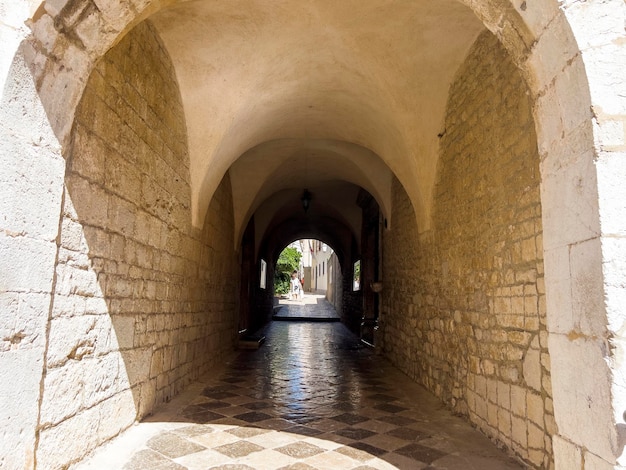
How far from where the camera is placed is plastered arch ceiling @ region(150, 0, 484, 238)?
3.99 m

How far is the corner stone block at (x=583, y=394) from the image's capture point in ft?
4.79

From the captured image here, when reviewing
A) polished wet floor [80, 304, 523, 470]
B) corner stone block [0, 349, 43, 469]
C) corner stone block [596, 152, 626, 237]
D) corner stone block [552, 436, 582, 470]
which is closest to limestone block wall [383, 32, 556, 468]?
polished wet floor [80, 304, 523, 470]

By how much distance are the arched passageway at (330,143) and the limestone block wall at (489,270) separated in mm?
21

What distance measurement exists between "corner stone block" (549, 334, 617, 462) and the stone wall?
Result: 2.39 metres

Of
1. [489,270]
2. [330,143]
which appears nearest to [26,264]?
[489,270]

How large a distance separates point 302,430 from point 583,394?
2.34 metres

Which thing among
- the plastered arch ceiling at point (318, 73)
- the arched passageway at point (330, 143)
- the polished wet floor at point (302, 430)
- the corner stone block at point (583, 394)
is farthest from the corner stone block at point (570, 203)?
the plastered arch ceiling at point (318, 73)

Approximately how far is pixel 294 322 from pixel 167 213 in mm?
12319

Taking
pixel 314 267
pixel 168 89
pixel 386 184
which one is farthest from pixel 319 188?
pixel 314 267

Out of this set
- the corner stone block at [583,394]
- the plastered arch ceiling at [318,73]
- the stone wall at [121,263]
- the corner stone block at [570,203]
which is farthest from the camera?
the plastered arch ceiling at [318,73]

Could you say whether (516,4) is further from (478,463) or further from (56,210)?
(478,463)

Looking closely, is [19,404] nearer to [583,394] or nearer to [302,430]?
[302,430]

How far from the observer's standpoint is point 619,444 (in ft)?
4.59

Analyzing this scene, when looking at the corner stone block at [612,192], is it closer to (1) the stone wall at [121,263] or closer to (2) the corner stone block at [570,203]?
(2) the corner stone block at [570,203]
